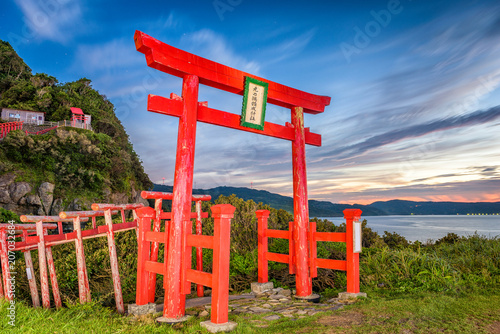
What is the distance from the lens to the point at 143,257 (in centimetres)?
457

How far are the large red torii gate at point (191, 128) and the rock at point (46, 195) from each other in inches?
989

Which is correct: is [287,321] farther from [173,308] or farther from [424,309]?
[424,309]

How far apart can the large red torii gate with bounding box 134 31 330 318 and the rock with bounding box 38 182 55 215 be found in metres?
25.1

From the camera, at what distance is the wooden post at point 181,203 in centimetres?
399

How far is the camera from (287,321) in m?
3.84

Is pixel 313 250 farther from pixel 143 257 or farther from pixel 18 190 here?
pixel 18 190

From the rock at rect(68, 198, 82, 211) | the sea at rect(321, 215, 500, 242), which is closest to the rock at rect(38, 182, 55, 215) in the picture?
the rock at rect(68, 198, 82, 211)

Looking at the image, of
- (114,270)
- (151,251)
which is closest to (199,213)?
(151,251)

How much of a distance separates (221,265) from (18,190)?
2623 cm

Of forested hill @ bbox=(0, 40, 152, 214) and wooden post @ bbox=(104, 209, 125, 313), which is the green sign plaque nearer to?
wooden post @ bbox=(104, 209, 125, 313)

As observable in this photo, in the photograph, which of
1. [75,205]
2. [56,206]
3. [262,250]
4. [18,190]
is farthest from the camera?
[75,205]

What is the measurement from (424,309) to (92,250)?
22.6 ft

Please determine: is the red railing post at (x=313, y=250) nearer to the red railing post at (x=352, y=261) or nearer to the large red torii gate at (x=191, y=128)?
the large red torii gate at (x=191, y=128)

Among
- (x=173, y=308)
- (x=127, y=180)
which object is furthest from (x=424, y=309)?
(x=127, y=180)
